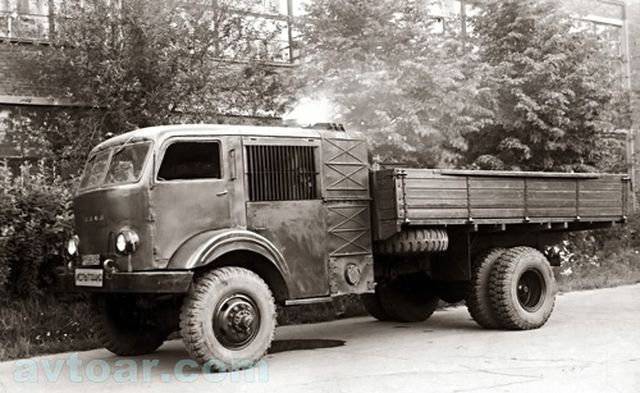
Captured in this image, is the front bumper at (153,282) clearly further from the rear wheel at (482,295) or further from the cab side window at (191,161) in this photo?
the rear wheel at (482,295)

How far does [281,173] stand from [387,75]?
573 centimetres

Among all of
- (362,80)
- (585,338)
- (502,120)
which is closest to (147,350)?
(585,338)

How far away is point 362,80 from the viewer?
44.7ft

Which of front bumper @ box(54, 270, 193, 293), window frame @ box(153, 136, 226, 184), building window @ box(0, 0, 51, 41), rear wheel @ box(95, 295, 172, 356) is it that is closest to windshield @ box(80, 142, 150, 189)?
window frame @ box(153, 136, 226, 184)

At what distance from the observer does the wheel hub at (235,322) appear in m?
7.55

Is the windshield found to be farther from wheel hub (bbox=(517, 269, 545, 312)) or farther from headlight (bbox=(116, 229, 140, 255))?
wheel hub (bbox=(517, 269, 545, 312))

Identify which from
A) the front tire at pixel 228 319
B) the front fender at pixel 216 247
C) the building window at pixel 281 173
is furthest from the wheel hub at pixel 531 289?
the front tire at pixel 228 319

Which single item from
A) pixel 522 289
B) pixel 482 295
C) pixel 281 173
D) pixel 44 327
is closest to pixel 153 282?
pixel 281 173

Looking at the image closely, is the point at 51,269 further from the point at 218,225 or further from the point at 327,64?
the point at 327,64

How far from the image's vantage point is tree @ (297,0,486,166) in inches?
544

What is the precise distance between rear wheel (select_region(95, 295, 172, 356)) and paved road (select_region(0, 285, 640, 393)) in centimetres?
21

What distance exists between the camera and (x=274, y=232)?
8.34 metres

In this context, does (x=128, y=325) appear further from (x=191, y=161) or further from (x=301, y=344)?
(x=191, y=161)

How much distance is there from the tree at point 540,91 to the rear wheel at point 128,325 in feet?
29.5
